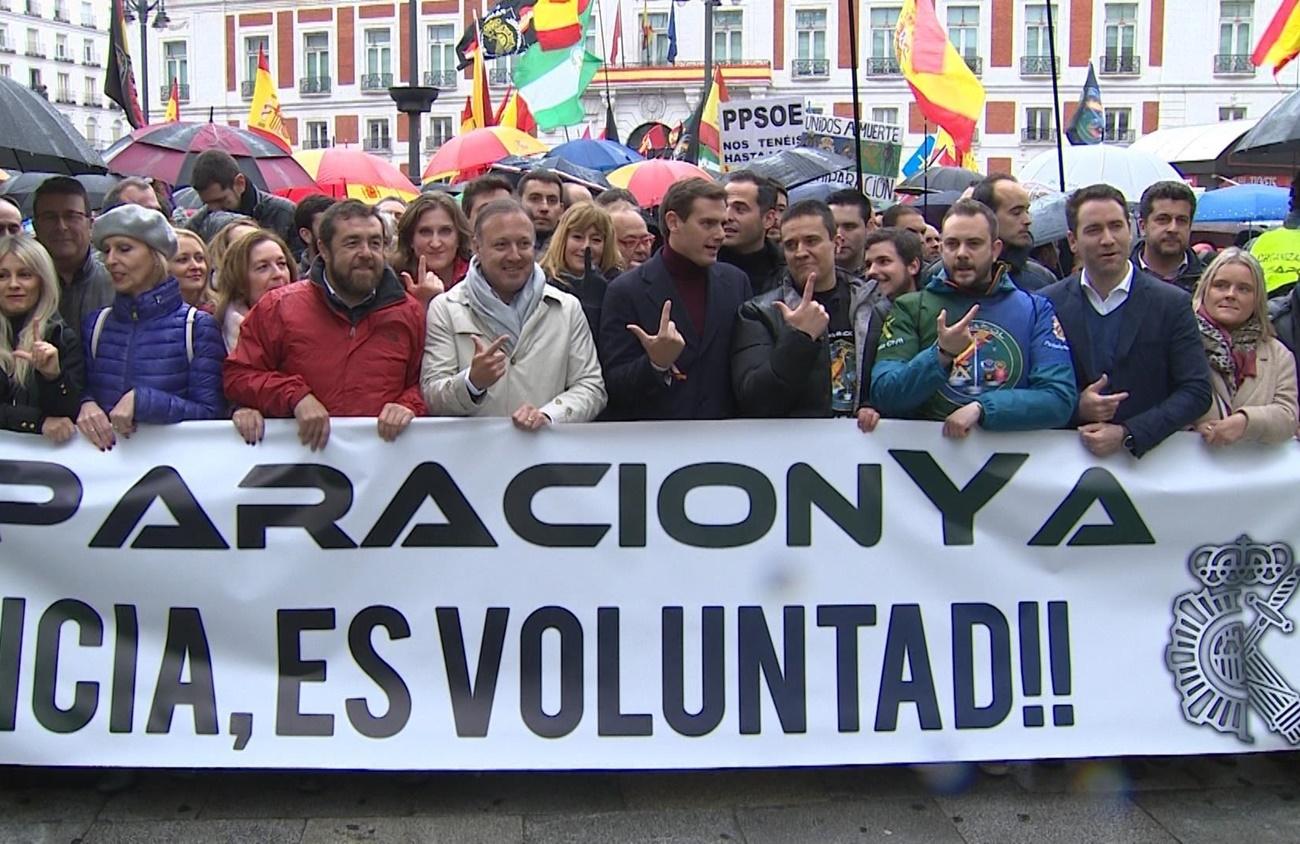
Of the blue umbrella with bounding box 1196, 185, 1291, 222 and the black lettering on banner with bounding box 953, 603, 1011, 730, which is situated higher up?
the blue umbrella with bounding box 1196, 185, 1291, 222

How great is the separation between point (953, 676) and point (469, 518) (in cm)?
162

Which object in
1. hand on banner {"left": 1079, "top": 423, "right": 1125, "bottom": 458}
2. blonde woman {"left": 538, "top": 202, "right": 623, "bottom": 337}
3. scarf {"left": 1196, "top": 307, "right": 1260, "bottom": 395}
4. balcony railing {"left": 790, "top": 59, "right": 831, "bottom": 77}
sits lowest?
hand on banner {"left": 1079, "top": 423, "right": 1125, "bottom": 458}

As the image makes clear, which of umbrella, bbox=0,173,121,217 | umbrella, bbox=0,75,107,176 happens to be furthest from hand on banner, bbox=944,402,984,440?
umbrella, bbox=0,173,121,217

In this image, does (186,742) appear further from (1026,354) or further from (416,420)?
(1026,354)

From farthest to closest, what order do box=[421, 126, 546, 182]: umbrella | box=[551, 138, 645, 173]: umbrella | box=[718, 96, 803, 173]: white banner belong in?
box=[551, 138, 645, 173]: umbrella < box=[421, 126, 546, 182]: umbrella < box=[718, 96, 803, 173]: white banner

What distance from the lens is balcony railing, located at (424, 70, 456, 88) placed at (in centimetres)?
5691

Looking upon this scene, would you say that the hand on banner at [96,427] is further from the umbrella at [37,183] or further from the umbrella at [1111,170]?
the umbrella at [1111,170]

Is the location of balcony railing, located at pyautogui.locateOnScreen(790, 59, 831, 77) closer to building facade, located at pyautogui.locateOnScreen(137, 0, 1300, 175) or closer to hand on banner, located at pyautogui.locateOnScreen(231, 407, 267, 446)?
building facade, located at pyautogui.locateOnScreen(137, 0, 1300, 175)

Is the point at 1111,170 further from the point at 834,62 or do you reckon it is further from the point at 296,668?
the point at 834,62

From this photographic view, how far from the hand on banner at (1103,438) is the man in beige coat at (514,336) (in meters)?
1.58

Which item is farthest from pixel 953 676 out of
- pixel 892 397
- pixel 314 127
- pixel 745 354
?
pixel 314 127

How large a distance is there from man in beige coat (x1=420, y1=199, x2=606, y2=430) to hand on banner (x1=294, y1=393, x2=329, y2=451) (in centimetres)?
35

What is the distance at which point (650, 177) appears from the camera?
14.0 meters

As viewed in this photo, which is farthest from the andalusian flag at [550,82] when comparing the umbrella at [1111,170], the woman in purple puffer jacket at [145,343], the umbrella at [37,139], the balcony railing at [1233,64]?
the balcony railing at [1233,64]
